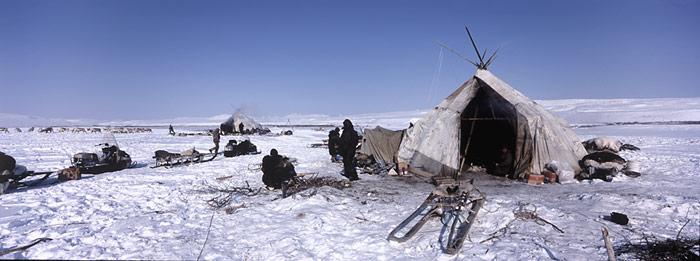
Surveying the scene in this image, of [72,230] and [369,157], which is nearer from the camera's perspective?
[72,230]

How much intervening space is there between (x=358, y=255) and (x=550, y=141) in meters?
8.14

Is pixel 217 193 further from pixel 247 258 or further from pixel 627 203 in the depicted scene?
pixel 627 203

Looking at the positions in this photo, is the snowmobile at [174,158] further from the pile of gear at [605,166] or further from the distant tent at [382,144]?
the pile of gear at [605,166]

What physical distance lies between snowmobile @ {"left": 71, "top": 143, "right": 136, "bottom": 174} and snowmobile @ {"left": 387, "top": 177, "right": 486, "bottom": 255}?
10.0 meters

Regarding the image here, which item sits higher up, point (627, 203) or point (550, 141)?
point (550, 141)

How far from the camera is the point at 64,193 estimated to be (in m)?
8.87

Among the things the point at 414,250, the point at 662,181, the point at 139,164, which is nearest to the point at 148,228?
the point at 414,250

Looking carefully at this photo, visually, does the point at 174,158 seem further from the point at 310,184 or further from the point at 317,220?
the point at 317,220

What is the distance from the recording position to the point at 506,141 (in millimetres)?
14000

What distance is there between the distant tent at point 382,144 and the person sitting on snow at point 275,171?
5863 millimetres

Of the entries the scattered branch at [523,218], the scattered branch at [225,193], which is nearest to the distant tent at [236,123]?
the scattered branch at [225,193]

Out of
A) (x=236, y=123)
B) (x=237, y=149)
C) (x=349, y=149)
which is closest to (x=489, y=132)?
(x=349, y=149)

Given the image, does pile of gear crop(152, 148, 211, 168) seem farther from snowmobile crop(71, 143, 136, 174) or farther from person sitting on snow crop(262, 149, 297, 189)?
person sitting on snow crop(262, 149, 297, 189)

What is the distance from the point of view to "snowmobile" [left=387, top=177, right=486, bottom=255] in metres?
5.51
